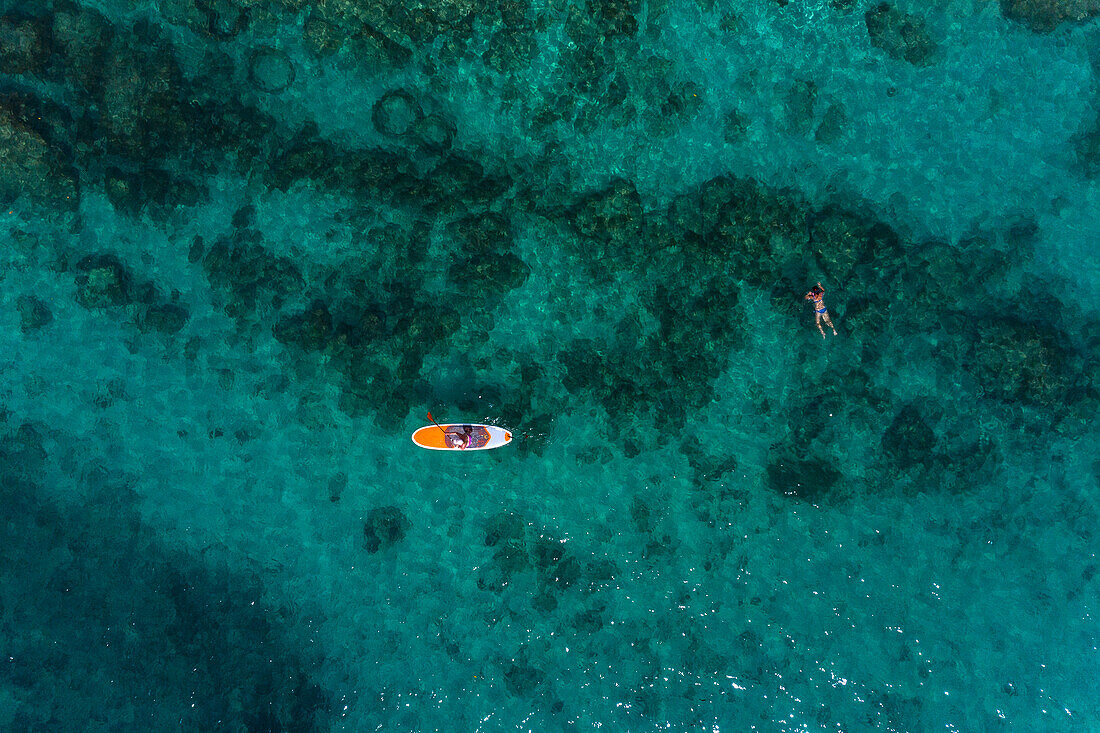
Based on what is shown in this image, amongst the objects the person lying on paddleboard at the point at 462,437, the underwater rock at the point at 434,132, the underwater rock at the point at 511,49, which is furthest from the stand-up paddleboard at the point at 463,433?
the underwater rock at the point at 511,49

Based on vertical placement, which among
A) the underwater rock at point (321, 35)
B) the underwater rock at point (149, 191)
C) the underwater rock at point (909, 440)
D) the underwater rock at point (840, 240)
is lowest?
the underwater rock at point (909, 440)

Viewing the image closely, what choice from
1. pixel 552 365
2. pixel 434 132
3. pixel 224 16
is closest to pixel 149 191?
pixel 224 16

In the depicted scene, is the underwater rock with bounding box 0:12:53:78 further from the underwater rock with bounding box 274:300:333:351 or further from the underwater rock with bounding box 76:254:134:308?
the underwater rock with bounding box 274:300:333:351

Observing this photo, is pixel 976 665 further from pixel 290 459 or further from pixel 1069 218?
pixel 290 459

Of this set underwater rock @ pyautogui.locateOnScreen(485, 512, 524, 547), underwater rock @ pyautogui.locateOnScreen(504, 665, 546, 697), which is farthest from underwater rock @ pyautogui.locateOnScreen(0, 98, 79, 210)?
underwater rock @ pyautogui.locateOnScreen(504, 665, 546, 697)

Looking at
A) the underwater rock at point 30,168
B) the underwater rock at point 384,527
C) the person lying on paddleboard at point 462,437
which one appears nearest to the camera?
the underwater rock at point 30,168

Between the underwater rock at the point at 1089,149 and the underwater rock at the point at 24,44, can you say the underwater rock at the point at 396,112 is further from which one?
the underwater rock at the point at 1089,149
